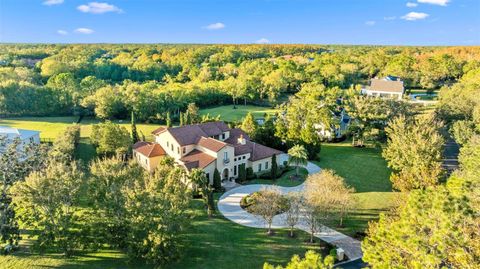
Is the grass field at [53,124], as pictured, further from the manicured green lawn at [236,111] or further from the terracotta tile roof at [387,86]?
the terracotta tile roof at [387,86]

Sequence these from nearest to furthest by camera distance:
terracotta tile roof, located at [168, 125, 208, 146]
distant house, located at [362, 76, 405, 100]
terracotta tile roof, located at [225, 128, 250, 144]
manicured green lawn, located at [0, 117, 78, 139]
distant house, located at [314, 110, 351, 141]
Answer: terracotta tile roof, located at [168, 125, 208, 146] < terracotta tile roof, located at [225, 128, 250, 144] < distant house, located at [314, 110, 351, 141] < manicured green lawn, located at [0, 117, 78, 139] < distant house, located at [362, 76, 405, 100]

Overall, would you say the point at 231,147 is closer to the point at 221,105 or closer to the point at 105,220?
the point at 105,220

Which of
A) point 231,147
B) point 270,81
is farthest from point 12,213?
point 270,81

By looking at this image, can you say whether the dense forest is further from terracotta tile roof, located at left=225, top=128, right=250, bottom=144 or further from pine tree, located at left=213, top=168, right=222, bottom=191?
pine tree, located at left=213, top=168, right=222, bottom=191

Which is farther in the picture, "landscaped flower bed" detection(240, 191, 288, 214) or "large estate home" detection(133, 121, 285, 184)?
"large estate home" detection(133, 121, 285, 184)

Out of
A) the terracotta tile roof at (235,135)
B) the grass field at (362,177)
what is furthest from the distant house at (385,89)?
the terracotta tile roof at (235,135)

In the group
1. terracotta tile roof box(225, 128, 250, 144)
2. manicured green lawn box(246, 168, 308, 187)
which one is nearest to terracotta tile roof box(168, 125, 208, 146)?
terracotta tile roof box(225, 128, 250, 144)

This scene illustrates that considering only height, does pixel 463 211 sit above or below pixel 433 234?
above
